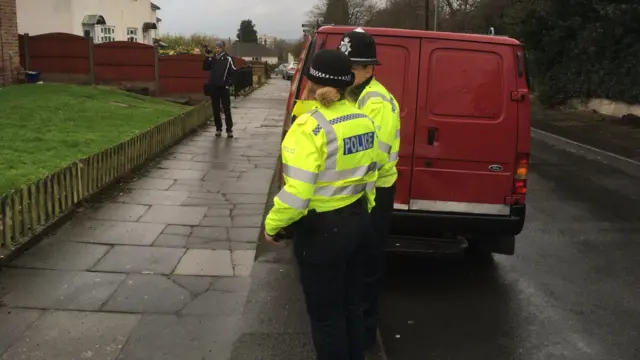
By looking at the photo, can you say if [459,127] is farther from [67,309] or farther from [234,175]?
[234,175]

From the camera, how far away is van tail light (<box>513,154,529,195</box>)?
512 centimetres

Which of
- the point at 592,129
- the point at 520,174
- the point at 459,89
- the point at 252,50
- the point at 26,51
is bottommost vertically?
the point at 592,129

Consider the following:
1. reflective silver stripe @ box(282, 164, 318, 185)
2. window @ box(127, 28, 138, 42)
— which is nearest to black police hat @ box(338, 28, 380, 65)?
reflective silver stripe @ box(282, 164, 318, 185)

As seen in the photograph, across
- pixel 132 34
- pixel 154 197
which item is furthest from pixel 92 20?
pixel 154 197

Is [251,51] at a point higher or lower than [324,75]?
higher

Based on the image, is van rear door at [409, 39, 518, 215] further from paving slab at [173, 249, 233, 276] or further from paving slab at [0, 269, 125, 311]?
paving slab at [0, 269, 125, 311]

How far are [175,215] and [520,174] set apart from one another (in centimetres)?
384

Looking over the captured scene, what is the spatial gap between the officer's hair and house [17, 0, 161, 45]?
2798 cm

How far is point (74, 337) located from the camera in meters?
4.04

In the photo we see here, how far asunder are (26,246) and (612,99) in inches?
797

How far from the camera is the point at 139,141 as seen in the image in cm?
928

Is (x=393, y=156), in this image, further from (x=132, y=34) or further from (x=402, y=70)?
(x=132, y=34)

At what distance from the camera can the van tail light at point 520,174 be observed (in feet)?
16.8

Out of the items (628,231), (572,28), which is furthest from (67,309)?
(572,28)
